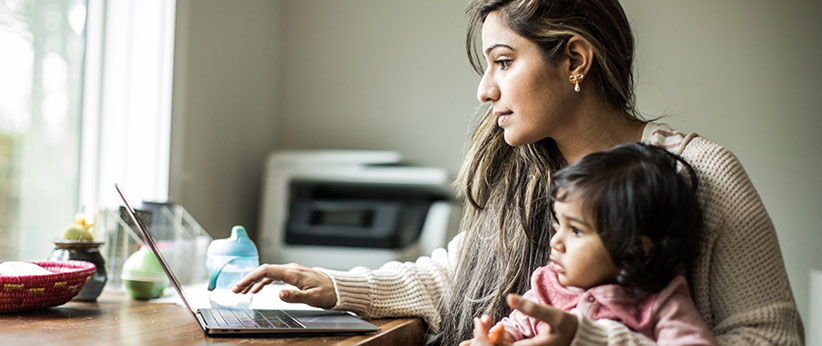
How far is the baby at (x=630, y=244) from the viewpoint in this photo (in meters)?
0.91

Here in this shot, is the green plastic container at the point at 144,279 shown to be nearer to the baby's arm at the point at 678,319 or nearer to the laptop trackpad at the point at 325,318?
the laptop trackpad at the point at 325,318

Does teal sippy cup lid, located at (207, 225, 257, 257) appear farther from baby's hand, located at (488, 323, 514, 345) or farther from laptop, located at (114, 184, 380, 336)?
baby's hand, located at (488, 323, 514, 345)

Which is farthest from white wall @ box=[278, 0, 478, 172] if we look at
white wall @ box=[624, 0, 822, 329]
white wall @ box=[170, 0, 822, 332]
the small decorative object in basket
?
the small decorative object in basket

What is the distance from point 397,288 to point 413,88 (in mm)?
1725

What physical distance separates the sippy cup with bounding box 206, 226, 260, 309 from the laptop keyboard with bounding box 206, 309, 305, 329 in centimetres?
6

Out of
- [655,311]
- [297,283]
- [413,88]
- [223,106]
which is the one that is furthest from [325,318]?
[413,88]

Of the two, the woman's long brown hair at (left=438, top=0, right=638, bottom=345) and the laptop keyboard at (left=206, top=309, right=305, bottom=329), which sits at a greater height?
the woman's long brown hair at (left=438, top=0, right=638, bottom=345)

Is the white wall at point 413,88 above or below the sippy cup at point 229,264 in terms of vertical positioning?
above

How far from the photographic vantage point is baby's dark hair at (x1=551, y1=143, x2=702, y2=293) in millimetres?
907

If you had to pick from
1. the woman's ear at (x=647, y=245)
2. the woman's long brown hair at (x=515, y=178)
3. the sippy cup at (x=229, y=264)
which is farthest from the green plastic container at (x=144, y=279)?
the woman's ear at (x=647, y=245)

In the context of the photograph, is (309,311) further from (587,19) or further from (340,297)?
(587,19)

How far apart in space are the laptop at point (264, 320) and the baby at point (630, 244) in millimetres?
265

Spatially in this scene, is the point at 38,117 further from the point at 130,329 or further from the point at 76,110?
the point at 130,329

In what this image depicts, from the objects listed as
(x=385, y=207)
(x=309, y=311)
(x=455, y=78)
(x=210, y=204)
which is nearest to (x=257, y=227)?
(x=210, y=204)
